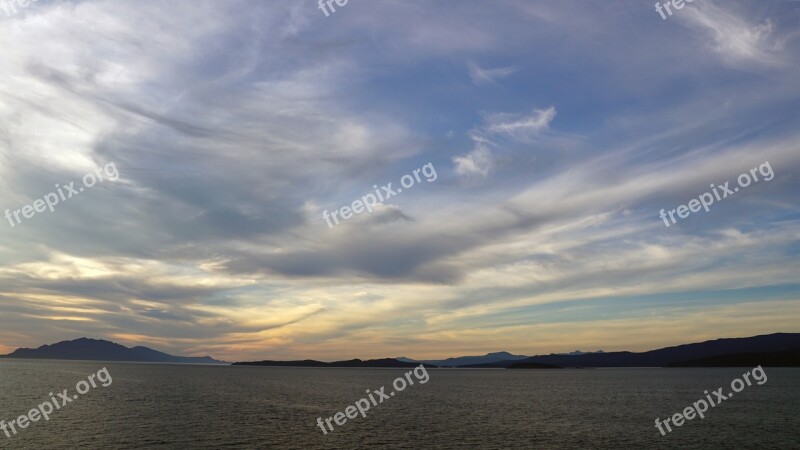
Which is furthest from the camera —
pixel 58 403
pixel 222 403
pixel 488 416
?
pixel 222 403

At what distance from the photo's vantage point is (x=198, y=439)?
74.8 m

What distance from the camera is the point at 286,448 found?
68.2m

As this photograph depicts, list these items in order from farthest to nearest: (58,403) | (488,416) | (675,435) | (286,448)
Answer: (58,403) < (488,416) < (675,435) < (286,448)

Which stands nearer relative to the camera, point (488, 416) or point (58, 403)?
point (488, 416)

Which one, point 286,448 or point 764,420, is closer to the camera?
point 286,448

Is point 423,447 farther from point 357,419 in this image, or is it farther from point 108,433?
point 108,433

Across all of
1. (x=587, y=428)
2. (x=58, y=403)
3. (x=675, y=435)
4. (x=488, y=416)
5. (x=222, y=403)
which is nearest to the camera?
(x=675, y=435)

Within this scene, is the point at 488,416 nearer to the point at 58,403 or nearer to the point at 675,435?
the point at 675,435

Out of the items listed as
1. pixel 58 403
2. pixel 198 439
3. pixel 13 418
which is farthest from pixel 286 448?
pixel 58 403

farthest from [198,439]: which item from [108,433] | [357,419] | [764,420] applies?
[764,420]

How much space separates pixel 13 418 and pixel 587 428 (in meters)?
103

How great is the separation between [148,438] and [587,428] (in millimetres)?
72366

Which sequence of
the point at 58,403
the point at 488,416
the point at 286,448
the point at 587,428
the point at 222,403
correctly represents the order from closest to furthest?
1. the point at 286,448
2. the point at 587,428
3. the point at 488,416
4. the point at 58,403
5. the point at 222,403

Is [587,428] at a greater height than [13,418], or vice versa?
[13,418]
